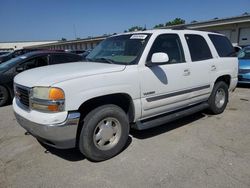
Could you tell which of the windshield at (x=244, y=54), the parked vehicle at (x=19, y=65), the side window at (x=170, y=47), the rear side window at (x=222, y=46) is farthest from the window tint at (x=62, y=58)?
the windshield at (x=244, y=54)

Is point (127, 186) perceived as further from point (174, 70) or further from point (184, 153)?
point (174, 70)

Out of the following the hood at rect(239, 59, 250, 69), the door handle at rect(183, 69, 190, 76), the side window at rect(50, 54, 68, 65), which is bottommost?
the hood at rect(239, 59, 250, 69)

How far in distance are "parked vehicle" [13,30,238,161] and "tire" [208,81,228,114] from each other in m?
0.17

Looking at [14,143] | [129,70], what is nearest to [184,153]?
[129,70]

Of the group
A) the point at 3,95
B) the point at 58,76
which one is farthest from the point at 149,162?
the point at 3,95

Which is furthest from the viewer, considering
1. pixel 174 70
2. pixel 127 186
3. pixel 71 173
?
pixel 174 70

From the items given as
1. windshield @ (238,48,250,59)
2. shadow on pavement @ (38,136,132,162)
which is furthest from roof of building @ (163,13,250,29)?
shadow on pavement @ (38,136,132,162)

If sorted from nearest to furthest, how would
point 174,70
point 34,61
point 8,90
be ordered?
point 174,70 → point 8,90 → point 34,61

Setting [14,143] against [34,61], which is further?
[34,61]

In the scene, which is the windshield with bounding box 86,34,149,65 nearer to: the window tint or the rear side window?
the rear side window

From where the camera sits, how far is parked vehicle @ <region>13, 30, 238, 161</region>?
118 inches

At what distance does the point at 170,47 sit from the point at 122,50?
0.91 meters

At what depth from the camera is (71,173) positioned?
3.19m

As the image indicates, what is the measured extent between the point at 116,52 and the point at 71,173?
2178mm
